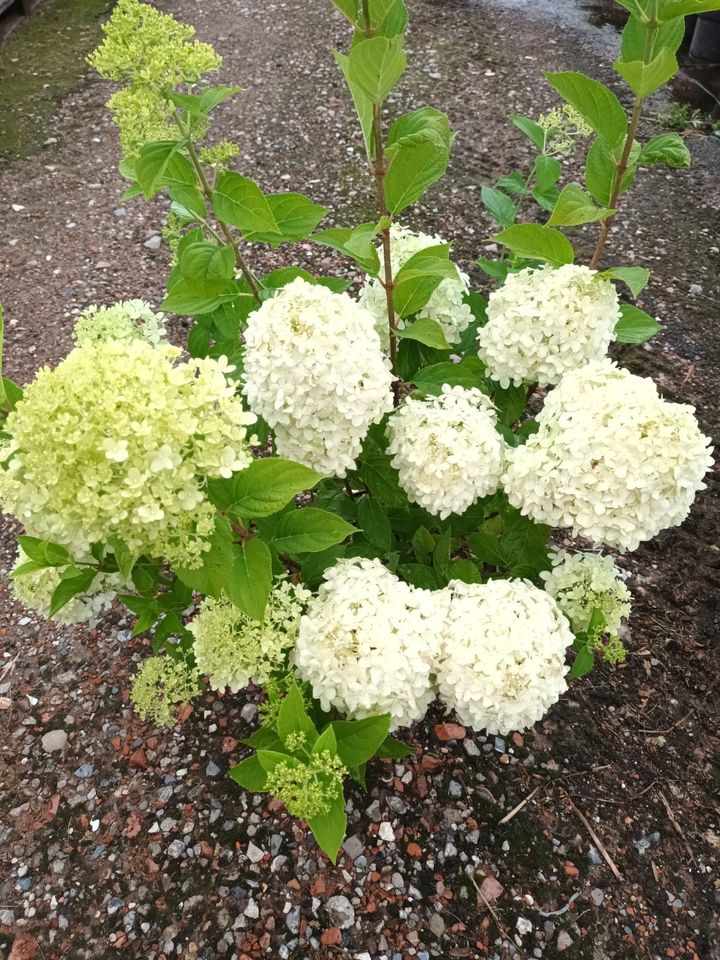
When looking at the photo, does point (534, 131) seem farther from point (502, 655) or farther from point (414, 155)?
point (502, 655)

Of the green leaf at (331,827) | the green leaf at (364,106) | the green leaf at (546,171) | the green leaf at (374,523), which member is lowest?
the green leaf at (331,827)

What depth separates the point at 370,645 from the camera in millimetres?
1406

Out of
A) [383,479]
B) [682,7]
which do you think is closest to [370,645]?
[383,479]

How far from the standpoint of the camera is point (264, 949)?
5.98 feet

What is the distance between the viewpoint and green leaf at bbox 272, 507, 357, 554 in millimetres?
1430

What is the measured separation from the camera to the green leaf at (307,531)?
4.69 ft

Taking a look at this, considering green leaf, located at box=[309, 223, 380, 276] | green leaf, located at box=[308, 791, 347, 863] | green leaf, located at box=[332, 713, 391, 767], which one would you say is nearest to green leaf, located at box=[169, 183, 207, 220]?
green leaf, located at box=[309, 223, 380, 276]

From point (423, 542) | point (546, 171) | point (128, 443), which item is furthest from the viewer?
point (546, 171)

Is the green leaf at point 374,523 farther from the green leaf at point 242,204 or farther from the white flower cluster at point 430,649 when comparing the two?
the green leaf at point 242,204

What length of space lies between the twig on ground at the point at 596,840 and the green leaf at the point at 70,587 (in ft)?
4.94

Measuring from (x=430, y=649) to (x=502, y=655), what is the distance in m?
0.14

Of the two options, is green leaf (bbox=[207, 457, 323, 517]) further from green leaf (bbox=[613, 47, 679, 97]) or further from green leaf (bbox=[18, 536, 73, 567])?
green leaf (bbox=[613, 47, 679, 97])

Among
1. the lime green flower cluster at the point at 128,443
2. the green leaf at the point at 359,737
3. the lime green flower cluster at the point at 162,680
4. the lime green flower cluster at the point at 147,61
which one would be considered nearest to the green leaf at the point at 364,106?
the lime green flower cluster at the point at 147,61

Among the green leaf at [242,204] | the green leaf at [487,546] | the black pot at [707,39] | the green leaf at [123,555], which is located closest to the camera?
the green leaf at [123,555]
